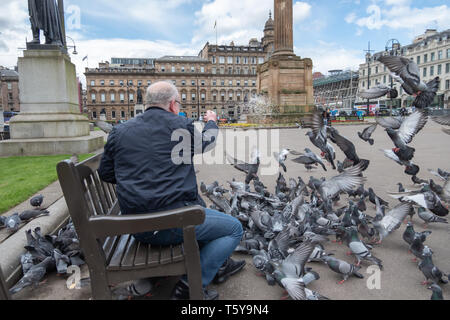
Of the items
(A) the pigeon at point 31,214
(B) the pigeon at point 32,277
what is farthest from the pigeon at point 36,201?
(B) the pigeon at point 32,277

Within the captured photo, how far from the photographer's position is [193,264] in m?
2.18

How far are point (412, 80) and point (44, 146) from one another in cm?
912

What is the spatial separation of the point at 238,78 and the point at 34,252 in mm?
103675

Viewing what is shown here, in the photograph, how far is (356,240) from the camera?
3049 millimetres

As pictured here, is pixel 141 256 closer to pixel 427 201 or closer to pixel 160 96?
pixel 160 96

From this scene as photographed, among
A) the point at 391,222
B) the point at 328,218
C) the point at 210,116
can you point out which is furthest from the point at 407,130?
the point at 210,116

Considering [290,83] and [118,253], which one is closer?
[118,253]

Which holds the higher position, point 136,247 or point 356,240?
point 136,247

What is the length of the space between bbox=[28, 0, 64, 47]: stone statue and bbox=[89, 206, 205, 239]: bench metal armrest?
983 centimetres

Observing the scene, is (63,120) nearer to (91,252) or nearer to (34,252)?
(34,252)

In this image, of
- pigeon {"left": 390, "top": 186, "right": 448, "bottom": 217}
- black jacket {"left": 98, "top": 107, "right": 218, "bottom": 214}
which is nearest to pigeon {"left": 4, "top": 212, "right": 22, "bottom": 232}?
black jacket {"left": 98, "top": 107, "right": 218, "bottom": 214}

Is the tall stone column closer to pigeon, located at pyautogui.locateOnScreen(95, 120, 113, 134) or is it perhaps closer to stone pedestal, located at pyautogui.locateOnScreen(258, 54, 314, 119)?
stone pedestal, located at pyautogui.locateOnScreen(258, 54, 314, 119)

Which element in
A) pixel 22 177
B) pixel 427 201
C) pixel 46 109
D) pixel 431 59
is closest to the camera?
pixel 427 201

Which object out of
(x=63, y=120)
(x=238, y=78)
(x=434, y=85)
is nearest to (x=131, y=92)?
(x=238, y=78)
